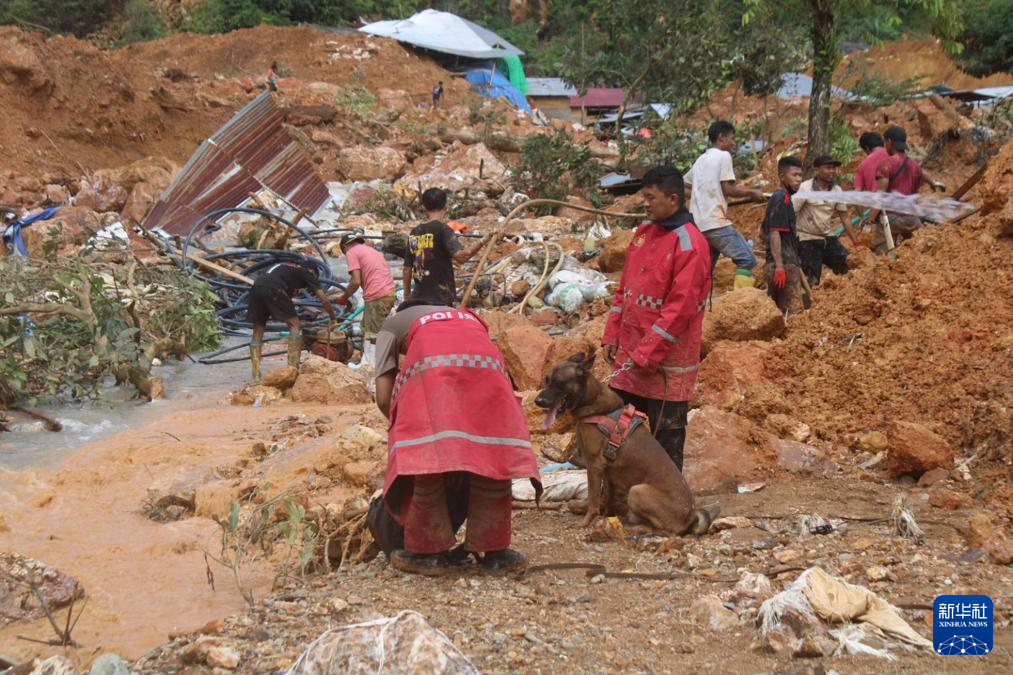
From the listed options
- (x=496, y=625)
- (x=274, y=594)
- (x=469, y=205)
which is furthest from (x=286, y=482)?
(x=469, y=205)

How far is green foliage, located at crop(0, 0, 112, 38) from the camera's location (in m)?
38.9

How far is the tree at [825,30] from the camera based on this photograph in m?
12.3

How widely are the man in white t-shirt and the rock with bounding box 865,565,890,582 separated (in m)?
3.74

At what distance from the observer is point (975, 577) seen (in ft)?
12.6

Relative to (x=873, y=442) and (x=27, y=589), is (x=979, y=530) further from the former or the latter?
(x=27, y=589)

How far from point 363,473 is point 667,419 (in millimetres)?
1850

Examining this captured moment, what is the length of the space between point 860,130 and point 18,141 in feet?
57.9

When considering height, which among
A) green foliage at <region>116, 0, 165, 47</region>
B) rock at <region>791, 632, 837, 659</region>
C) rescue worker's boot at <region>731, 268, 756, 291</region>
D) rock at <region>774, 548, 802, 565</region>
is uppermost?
green foliage at <region>116, 0, 165, 47</region>

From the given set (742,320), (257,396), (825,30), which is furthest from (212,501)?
(825,30)

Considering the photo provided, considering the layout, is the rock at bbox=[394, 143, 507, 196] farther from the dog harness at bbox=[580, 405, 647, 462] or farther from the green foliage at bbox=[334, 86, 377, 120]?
the dog harness at bbox=[580, 405, 647, 462]

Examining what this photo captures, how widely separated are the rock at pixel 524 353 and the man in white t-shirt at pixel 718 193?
4.95 feet

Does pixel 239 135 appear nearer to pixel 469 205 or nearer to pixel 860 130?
pixel 469 205

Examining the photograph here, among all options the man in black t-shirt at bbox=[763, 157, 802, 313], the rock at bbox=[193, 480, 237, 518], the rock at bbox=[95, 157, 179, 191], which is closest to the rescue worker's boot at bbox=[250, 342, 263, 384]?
the rock at bbox=[193, 480, 237, 518]

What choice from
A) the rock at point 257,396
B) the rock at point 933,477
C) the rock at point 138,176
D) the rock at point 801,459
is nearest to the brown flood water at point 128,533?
the rock at point 257,396
